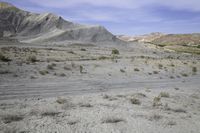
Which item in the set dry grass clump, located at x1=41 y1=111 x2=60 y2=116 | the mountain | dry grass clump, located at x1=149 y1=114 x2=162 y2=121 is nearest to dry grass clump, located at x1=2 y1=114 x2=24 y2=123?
dry grass clump, located at x1=41 y1=111 x2=60 y2=116

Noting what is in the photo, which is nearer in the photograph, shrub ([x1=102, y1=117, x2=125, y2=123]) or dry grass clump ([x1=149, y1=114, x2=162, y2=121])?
shrub ([x1=102, y1=117, x2=125, y2=123])

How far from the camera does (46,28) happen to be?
119m

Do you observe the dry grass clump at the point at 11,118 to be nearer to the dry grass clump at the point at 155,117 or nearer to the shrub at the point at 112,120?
the shrub at the point at 112,120

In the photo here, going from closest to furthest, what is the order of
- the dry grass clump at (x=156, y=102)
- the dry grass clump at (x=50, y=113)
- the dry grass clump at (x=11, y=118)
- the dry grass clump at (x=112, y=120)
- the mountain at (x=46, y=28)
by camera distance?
the dry grass clump at (x=11, y=118) → the dry grass clump at (x=112, y=120) → the dry grass clump at (x=50, y=113) → the dry grass clump at (x=156, y=102) → the mountain at (x=46, y=28)

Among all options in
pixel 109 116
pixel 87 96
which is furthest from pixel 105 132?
pixel 87 96

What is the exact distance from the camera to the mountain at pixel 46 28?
362 feet

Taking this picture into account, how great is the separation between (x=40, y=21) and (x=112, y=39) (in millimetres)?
34396

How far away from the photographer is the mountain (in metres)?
110

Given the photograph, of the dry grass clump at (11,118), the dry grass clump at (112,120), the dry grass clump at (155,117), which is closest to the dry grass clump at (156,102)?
A: the dry grass clump at (155,117)

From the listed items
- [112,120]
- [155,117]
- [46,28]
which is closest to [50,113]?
[112,120]

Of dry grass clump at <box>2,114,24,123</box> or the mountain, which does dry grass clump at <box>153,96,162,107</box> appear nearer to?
dry grass clump at <box>2,114,24,123</box>

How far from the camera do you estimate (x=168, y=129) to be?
9.05 metres

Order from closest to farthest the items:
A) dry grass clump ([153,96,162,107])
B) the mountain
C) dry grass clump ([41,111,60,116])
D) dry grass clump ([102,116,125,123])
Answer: dry grass clump ([102,116,125,123])
dry grass clump ([41,111,60,116])
dry grass clump ([153,96,162,107])
the mountain

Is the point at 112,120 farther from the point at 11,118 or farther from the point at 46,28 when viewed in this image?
the point at 46,28
